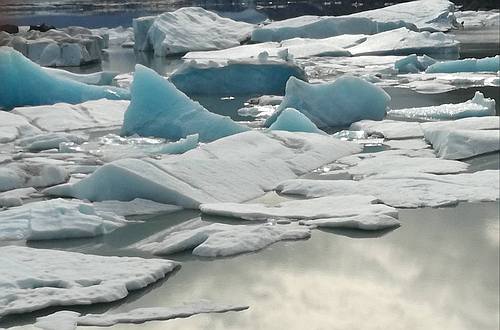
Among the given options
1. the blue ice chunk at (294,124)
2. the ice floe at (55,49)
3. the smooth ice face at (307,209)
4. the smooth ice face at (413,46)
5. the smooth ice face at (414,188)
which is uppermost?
the smooth ice face at (307,209)

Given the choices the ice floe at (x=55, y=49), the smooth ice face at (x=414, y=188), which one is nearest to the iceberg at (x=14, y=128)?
the smooth ice face at (x=414, y=188)

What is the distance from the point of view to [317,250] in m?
4.14

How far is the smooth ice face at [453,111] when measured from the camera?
8023 mm

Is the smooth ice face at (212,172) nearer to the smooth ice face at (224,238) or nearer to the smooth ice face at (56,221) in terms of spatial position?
the smooth ice face at (56,221)

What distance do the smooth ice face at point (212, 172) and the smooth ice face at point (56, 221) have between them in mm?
324

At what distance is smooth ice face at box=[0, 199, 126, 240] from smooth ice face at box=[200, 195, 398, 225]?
600mm

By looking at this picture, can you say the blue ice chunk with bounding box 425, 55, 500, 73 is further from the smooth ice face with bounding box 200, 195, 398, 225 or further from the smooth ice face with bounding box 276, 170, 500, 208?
the smooth ice face with bounding box 200, 195, 398, 225

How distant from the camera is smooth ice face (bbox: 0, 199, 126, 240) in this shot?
14.8 ft

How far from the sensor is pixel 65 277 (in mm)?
3684

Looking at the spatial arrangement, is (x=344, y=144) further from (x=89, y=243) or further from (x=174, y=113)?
(x=89, y=243)

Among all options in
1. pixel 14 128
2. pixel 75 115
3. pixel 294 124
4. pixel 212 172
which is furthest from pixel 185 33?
pixel 212 172

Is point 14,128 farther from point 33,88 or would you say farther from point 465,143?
point 465,143

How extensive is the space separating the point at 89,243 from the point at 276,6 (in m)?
34.2

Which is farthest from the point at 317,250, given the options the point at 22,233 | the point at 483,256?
the point at 22,233
